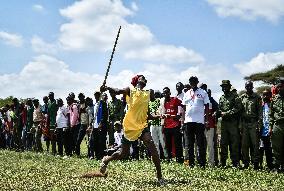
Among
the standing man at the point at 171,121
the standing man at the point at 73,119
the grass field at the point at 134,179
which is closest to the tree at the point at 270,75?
the standing man at the point at 73,119

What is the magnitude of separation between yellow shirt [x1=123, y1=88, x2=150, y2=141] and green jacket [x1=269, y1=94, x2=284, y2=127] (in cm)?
451

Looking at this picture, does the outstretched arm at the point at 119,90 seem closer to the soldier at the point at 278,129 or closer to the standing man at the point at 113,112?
the soldier at the point at 278,129

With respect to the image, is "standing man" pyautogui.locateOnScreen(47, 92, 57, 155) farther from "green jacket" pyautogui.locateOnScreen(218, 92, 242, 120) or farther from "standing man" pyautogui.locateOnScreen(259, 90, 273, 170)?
"standing man" pyautogui.locateOnScreen(259, 90, 273, 170)

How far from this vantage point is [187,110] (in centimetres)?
1316

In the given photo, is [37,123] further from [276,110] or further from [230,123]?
[276,110]

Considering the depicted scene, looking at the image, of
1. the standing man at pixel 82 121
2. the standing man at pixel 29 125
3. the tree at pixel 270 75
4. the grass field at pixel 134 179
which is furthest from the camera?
the tree at pixel 270 75

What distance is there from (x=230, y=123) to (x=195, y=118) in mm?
1293

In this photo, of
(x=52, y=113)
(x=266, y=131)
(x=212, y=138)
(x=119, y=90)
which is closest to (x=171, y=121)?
(x=212, y=138)

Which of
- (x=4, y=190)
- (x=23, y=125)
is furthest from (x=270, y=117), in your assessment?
(x=23, y=125)

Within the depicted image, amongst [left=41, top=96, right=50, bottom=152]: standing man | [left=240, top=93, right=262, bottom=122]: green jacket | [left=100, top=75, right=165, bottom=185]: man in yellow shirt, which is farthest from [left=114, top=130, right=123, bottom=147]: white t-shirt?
[left=100, top=75, right=165, bottom=185]: man in yellow shirt

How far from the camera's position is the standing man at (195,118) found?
12875 mm

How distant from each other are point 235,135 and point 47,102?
9373 millimetres

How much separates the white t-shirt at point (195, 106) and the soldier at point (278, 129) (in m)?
1.84

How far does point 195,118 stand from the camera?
42.4 feet
